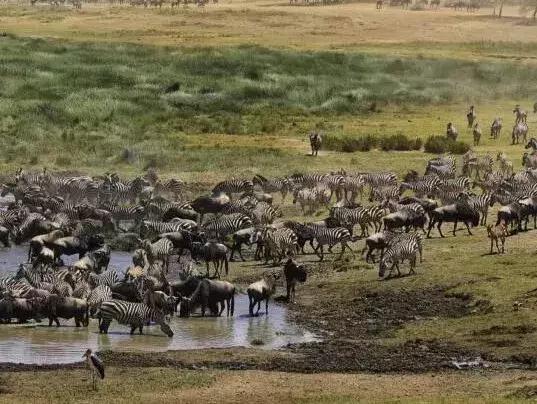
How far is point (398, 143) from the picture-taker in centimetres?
5331

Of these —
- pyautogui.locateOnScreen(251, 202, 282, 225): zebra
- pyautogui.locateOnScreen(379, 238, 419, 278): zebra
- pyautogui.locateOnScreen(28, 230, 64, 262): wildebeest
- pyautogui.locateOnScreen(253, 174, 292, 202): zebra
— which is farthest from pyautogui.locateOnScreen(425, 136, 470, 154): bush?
pyautogui.locateOnScreen(28, 230, 64, 262): wildebeest

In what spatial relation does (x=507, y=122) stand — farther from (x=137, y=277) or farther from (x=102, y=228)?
(x=137, y=277)

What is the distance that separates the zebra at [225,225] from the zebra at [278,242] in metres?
1.80

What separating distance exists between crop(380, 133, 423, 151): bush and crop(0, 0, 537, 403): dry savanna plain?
1.90ft

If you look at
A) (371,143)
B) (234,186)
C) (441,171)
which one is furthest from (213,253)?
(371,143)

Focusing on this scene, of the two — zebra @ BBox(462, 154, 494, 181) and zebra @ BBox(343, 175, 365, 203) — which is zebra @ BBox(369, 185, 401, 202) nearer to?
zebra @ BBox(343, 175, 365, 203)

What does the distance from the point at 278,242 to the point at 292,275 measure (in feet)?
12.4

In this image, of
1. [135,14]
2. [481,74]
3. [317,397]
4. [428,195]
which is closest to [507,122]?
[481,74]

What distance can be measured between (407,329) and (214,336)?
407 centimetres

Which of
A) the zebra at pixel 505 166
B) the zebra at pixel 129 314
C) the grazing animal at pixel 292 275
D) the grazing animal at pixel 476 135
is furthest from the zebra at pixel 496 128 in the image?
the zebra at pixel 129 314

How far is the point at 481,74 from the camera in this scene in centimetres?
7612

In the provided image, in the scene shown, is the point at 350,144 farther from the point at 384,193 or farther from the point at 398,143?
the point at 384,193

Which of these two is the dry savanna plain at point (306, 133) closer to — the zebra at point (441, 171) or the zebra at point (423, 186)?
the zebra at point (441, 171)

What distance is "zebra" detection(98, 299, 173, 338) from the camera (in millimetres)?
24828
